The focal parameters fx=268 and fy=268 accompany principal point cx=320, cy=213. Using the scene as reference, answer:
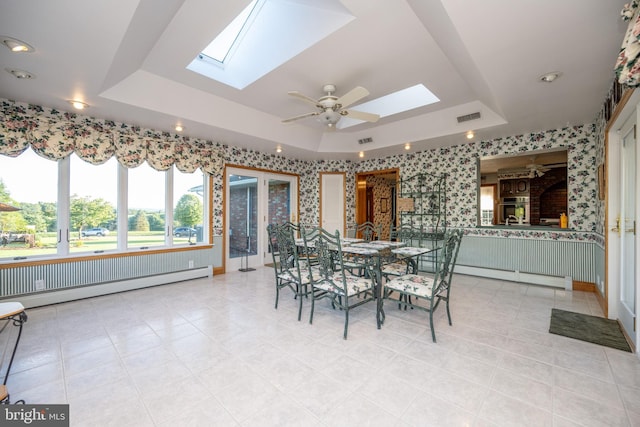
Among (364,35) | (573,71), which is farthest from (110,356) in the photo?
(573,71)

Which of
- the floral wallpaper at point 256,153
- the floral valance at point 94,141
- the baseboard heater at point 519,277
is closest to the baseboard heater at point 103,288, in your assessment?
the floral wallpaper at point 256,153

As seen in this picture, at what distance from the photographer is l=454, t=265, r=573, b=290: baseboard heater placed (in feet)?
13.8

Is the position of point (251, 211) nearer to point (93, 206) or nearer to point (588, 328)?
point (93, 206)

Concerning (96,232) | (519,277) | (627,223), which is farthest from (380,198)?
(96,232)

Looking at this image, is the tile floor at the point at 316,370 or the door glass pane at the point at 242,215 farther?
the door glass pane at the point at 242,215

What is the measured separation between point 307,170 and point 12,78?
16.2 feet

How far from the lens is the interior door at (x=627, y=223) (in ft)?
8.61

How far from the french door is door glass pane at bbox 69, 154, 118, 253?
181 cm

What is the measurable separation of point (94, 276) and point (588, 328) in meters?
6.03

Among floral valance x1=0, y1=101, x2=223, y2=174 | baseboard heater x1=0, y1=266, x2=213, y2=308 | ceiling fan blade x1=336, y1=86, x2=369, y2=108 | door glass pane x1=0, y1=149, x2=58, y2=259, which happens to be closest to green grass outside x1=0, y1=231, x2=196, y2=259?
door glass pane x1=0, y1=149, x2=58, y2=259

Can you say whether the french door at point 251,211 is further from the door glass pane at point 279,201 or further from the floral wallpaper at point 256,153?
the floral wallpaper at point 256,153

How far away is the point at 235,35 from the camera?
11.1 feet

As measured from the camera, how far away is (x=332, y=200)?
6.57 metres

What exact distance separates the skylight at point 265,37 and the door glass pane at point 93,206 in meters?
2.23
